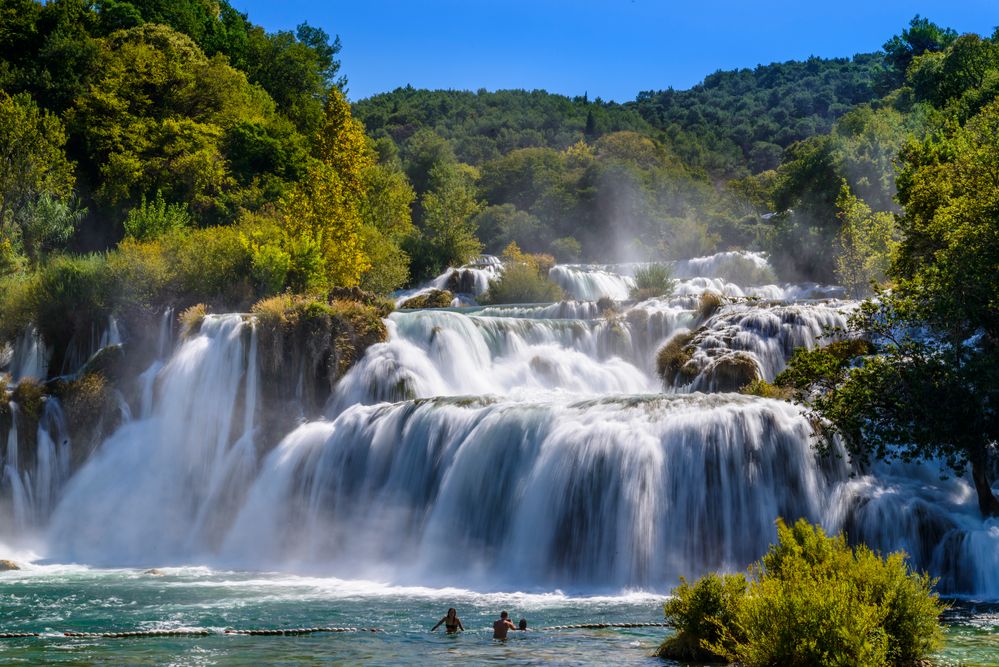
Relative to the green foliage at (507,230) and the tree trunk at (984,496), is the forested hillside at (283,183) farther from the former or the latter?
the tree trunk at (984,496)

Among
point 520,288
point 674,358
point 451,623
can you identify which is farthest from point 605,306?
point 451,623

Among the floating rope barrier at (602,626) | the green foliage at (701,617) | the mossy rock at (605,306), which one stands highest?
the mossy rock at (605,306)

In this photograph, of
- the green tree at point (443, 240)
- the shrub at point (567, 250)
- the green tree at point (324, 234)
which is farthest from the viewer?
the shrub at point (567, 250)

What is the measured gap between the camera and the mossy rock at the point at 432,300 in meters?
51.8

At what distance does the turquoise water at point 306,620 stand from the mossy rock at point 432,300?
2504cm

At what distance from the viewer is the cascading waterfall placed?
23828 millimetres

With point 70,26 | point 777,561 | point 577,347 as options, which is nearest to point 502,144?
point 70,26

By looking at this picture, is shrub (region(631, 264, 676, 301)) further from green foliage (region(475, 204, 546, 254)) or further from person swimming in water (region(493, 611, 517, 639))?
green foliage (region(475, 204, 546, 254))

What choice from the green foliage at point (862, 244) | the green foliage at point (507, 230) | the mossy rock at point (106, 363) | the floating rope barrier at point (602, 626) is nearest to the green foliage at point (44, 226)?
the mossy rock at point (106, 363)

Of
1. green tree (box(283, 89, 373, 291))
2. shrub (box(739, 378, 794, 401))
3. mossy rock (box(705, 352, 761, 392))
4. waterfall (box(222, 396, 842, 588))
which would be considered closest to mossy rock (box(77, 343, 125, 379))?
green tree (box(283, 89, 373, 291))

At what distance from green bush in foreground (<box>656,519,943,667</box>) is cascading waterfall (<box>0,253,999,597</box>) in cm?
814

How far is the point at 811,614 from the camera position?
12570 millimetres

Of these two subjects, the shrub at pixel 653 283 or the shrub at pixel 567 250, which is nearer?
the shrub at pixel 653 283

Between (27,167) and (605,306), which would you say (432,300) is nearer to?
(605,306)
